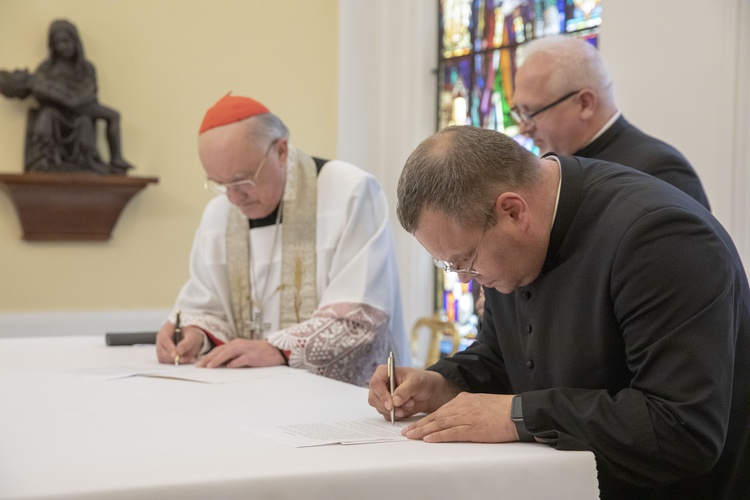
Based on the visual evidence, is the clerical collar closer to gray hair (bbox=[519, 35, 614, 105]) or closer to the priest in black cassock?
gray hair (bbox=[519, 35, 614, 105])

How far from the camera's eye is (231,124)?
4.27 m

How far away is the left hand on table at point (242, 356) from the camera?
3.71m

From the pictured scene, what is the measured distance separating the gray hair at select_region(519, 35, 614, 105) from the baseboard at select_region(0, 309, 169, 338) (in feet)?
11.8

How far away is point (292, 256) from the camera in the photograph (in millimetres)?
4477

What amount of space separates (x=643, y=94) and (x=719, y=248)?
8.49 ft

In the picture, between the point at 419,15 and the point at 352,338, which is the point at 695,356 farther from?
the point at 419,15

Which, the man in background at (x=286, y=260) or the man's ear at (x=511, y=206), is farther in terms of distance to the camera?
the man in background at (x=286, y=260)

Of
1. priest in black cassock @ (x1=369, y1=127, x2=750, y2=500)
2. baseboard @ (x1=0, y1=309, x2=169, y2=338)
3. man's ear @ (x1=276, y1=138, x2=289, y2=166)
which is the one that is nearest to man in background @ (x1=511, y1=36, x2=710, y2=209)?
man's ear @ (x1=276, y1=138, x2=289, y2=166)

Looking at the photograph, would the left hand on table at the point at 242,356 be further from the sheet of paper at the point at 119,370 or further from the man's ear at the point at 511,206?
the man's ear at the point at 511,206

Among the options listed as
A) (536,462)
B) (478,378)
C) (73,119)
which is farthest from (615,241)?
(73,119)

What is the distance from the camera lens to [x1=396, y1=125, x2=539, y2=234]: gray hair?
2.27 meters

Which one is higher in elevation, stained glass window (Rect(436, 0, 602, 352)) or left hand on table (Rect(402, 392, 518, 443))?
stained glass window (Rect(436, 0, 602, 352))

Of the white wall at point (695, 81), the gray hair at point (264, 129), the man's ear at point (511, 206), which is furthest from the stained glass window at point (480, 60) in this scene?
the man's ear at point (511, 206)

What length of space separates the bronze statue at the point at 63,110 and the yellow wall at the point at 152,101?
0.40ft
